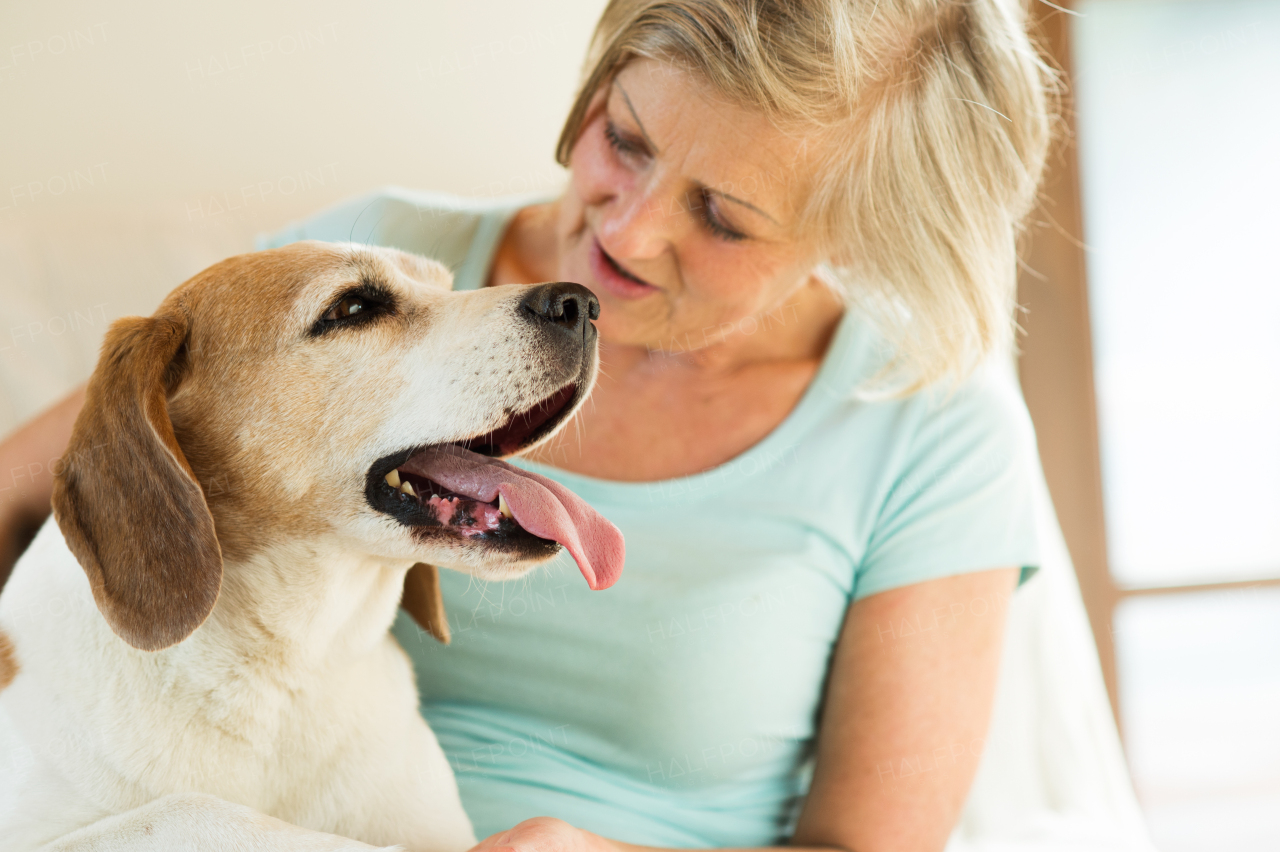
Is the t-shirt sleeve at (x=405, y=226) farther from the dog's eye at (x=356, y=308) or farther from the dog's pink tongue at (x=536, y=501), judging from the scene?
the dog's pink tongue at (x=536, y=501)

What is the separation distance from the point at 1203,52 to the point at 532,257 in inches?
80.8

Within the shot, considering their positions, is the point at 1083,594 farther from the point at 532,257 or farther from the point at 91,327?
the point at 91,327

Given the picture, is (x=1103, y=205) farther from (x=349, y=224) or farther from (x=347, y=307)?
(x=347, y=307)

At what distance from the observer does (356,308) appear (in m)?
1.03

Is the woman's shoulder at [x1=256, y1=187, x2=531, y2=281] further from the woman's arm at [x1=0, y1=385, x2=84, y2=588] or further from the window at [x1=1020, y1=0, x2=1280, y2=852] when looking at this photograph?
the window at [x1=1020, y1=0, x2=1280, y2=852]

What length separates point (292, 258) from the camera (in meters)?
1.02

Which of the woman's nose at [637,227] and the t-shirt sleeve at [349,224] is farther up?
the woman's nose at [637,227]

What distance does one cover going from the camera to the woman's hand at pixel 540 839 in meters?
0.83

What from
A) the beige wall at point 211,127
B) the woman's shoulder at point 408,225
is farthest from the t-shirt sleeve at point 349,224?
the beige wall at point 211,127

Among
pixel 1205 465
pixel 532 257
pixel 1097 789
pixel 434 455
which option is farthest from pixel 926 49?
pixel 1205 465

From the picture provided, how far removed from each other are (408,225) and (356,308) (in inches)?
22.0

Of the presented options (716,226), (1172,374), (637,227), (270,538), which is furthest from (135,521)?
(1172,374)

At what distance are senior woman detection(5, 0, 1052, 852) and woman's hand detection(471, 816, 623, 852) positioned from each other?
0.38m

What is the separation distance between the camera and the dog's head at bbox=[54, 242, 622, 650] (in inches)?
36.7
